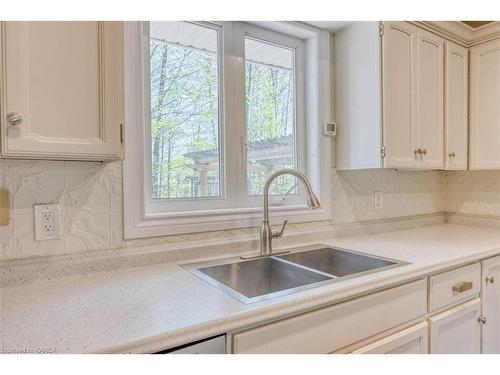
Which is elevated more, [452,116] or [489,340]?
[452,116]

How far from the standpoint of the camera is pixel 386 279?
1119 millimetres

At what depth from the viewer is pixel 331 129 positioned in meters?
1.87

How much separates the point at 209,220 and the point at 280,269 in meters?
0.38

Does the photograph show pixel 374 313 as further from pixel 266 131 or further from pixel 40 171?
pixel 40 171

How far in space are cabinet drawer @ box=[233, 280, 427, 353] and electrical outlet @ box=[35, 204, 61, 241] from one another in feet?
2.45

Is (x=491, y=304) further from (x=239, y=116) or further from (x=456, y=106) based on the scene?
(x=239, y=116)

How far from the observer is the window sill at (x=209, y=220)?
132cm

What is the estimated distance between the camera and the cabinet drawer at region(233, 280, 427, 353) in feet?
2.89

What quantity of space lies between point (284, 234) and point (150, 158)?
2.46ft

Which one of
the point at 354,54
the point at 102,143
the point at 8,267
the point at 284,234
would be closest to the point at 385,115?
the point at 354,54

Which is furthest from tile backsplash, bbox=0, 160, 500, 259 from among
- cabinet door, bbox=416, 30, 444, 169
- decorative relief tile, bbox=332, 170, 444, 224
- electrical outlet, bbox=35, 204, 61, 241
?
cabinet door, bbox=416, 30, 444, 169

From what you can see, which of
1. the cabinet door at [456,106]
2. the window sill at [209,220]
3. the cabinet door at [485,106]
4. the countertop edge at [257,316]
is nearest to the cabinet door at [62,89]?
the window sill at [209,220]

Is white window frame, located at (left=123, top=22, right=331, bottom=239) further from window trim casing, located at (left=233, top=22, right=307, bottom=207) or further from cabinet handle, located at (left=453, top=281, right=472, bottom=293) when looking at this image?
cabinet handle, located at (left=453, top=281, right=472, bottom=293)

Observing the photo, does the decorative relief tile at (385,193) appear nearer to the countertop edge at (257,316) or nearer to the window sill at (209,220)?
the window sill at (209,220)
